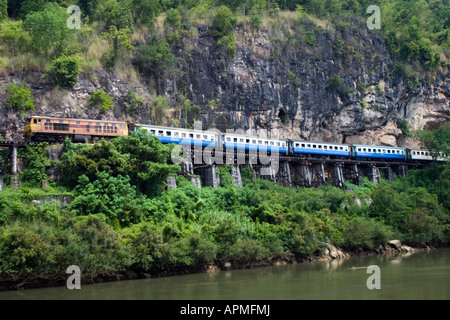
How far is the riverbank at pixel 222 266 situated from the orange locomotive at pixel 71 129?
1288 centimetres

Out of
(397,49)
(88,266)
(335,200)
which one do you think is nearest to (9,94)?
(88,266)

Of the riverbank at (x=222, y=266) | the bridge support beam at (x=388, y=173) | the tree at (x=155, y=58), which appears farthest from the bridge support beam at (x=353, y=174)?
the tree at (x=155, y=58)

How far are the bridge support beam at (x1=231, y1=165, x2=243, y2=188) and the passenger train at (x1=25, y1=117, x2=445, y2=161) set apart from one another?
1.81 metres

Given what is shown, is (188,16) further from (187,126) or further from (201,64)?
(187,126)

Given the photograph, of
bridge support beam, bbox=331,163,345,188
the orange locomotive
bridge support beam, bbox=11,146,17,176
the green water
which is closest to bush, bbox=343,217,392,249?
the green water

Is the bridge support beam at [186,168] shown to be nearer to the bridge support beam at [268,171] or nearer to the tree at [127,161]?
the tree at [127,161]

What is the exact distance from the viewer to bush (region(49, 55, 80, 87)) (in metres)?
40.5

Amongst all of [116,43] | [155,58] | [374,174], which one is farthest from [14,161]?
[374,174]

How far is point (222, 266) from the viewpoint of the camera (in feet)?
103

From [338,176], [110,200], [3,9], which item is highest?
[3,9]

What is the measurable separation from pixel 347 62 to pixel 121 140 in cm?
3114

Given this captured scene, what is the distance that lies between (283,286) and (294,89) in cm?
3128

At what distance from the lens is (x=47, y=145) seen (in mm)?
35844

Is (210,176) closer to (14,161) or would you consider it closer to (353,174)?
(14,161)
